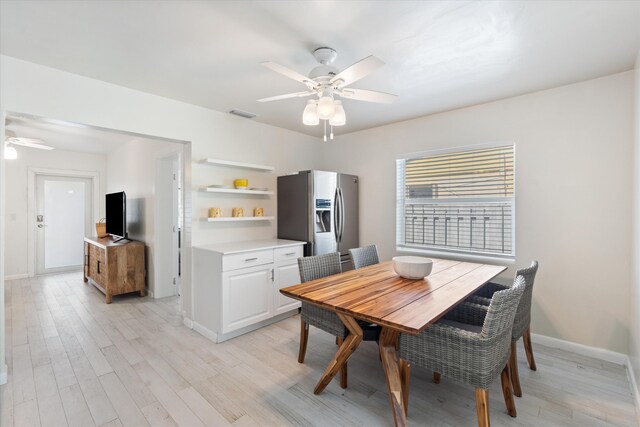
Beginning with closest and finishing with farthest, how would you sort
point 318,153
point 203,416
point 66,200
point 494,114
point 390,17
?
point 390,17 < point 203,416 < point 494,114 < point 318,153 < point 66,200

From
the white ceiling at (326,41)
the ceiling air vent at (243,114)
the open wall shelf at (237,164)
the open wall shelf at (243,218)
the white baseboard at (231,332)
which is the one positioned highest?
the ceiling air vent at (243,114)

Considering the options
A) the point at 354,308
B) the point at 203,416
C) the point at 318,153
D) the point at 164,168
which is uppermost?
the point at 318,153

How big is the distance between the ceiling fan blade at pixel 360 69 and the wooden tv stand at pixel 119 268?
13.1 feet

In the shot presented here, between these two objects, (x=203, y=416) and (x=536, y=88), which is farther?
(x=536, y=88)

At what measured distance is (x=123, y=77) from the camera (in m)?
2.50

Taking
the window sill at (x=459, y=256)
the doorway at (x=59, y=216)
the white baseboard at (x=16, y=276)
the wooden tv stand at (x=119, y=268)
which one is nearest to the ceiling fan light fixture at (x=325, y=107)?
the window sill at (x=459, y=256)

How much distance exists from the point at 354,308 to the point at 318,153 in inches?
137

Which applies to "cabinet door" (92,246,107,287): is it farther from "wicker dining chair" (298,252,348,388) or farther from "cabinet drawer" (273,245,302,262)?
"wicker dining chair" (298,252,348,388)

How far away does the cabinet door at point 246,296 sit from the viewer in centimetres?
287

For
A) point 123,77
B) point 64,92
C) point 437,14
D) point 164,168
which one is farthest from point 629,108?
point 164,168

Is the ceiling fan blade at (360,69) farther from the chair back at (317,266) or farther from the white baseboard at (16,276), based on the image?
the white baseboard at (16,276)

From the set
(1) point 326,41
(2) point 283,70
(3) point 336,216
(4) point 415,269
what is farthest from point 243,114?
(4) point 415,269

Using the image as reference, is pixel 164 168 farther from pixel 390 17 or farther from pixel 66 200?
pixel 390 17

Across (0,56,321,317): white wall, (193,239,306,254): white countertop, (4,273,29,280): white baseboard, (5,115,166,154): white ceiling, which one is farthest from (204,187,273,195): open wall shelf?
(4,273,29,280): white baseboard
